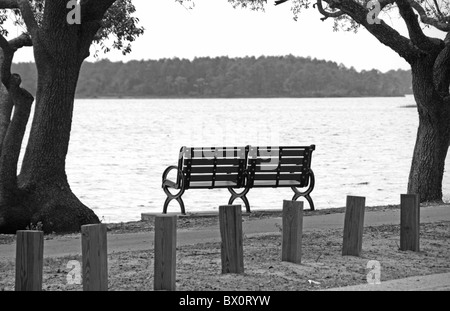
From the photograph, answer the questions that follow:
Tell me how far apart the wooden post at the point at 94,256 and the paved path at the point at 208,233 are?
3.34 metres

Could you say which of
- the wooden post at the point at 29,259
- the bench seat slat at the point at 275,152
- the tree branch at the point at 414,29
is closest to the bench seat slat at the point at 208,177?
the bench seat slat at the point at 275,152

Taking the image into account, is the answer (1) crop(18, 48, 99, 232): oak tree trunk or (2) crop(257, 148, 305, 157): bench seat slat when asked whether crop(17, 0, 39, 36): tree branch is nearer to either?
(1) crop(18, 48, 99, 232): oak tree trunk

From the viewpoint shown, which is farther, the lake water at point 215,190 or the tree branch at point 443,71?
the lake water at point 215,190

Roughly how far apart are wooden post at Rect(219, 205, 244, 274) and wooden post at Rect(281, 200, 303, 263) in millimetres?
744

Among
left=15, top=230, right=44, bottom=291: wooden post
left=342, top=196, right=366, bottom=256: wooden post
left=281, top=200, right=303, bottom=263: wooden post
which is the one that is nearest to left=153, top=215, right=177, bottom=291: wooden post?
left=15, top=230, right=44, bottom=291: wooden post

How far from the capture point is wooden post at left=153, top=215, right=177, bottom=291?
877cm

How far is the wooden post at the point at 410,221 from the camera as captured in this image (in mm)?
11477

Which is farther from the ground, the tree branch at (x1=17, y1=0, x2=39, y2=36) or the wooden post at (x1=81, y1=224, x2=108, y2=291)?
the tree branch at (x1=17, y1=0, x2=39, y2=36)

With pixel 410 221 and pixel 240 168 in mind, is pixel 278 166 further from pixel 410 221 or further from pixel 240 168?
pixel 410 221

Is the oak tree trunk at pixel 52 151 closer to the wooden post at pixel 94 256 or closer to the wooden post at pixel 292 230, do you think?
the wooden post at pixel 292 230

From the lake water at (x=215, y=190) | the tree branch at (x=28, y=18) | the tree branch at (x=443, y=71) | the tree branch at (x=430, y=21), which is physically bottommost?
the lake water at (x=215, y=190)

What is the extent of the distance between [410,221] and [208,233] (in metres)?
3.03
